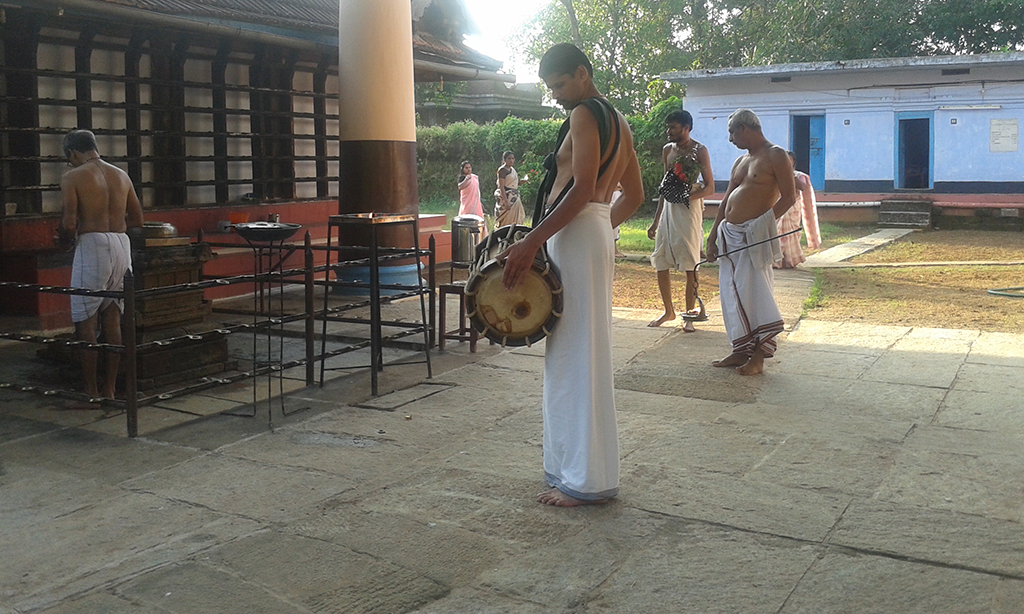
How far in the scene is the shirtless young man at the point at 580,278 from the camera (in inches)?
158

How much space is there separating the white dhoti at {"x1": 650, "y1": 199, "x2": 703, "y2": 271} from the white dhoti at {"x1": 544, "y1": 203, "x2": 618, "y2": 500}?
172 inches

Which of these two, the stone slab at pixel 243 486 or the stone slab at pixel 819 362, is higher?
the stone slab at pixel 819 362

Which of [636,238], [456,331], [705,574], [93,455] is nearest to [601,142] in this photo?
[705,574]

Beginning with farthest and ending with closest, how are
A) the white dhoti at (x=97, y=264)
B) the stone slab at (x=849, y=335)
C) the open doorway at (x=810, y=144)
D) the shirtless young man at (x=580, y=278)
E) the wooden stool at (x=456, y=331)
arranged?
1. the open doorway at (x=810, y=144)
2. the stone slab at (x=849, y=335)
3. the wooden stool at (x=456, y=331)
4. the white dhoti at (x=97, y=264)
5. the shirtless young man at (x=580, y=278)

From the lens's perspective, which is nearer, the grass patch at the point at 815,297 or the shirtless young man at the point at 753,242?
the shirtless young man at the point at 753,242

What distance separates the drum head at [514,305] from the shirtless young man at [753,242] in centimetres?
288

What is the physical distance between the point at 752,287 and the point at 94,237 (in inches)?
175

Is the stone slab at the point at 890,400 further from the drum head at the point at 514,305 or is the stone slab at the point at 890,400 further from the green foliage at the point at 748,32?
the green foliage at the point at 748,32

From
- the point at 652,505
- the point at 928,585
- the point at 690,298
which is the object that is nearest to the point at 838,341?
the point at 690,298

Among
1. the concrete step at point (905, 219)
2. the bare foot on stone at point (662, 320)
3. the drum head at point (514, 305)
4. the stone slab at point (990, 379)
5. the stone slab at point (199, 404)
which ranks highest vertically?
the concrete step at point (905, 219)

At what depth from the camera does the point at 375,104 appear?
33.5 feet

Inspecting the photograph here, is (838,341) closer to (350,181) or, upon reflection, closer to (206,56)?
(350,181)

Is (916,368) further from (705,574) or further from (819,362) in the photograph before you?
(705,574)

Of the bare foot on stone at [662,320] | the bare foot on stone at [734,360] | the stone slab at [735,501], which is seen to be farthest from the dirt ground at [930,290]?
the stone slab at [735,501]
